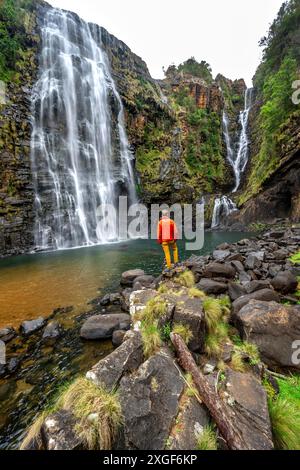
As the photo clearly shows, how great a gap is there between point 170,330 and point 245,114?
52373mm

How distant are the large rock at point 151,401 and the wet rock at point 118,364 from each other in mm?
132

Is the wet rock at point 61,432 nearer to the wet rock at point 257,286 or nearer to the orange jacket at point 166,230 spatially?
the wet rock at point 257,286

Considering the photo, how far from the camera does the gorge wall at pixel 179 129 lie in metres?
20.1

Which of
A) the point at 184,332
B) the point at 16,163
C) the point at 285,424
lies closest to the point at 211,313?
the point at 184,332

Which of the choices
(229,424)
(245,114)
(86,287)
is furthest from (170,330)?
(245,114)

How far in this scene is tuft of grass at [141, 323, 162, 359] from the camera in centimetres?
333

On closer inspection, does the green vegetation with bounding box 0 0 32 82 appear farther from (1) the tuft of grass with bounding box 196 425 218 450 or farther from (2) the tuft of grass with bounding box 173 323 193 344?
(1) the tuft of grass with bounding box 196 425 218 450

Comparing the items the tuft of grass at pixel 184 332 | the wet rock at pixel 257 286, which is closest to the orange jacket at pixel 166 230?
the wet rock at pixel 257 286

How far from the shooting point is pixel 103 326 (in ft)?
18.5

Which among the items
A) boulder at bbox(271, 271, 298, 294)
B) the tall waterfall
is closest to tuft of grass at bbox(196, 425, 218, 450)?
boulder at bbox(271, 271, 298, 294)

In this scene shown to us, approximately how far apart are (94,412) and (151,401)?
2.17 feet

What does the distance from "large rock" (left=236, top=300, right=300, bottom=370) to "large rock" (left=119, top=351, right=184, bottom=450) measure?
1.84 metres

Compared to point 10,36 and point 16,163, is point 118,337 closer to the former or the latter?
point 16,163

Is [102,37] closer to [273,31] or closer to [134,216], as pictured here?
[273,31]
